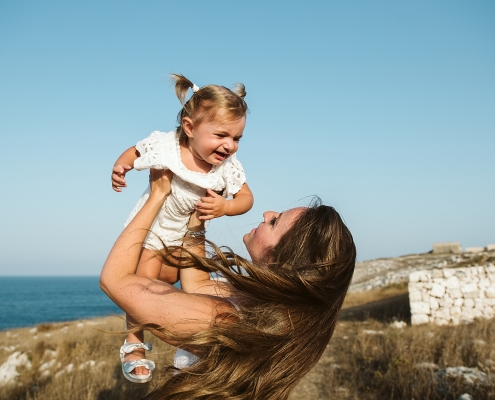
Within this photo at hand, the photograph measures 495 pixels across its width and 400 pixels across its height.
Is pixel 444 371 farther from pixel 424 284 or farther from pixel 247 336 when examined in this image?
pixel 424 284

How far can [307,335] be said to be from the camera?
2.34 m

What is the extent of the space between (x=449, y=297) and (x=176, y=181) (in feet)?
41.4

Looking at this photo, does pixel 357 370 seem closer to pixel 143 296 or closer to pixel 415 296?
pixel 415 296

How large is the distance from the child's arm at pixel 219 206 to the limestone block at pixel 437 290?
11.9 meters

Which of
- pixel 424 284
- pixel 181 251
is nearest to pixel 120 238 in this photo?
pixel 181 251

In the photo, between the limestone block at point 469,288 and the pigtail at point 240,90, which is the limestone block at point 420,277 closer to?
the limestone block at point 469,288

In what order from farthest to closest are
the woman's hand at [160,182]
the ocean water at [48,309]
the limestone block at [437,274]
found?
the ocean water at [48,309], the limestone block at [437,274], the woman's hand at [160,182]

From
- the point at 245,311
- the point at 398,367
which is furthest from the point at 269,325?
the point at 398,367

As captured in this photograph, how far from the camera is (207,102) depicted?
10.2ft

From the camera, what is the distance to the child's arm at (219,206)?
296 cm

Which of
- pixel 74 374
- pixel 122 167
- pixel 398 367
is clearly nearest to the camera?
pixel 122 167

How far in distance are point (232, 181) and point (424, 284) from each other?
12.1 meters

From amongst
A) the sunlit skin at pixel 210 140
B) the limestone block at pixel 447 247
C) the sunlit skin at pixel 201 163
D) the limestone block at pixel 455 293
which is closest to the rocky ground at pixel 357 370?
the limestone block at pixel 455 293

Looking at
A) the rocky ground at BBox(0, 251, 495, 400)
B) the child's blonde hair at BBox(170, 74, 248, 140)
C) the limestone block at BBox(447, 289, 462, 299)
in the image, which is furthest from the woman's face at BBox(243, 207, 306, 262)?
the limestone block at BBox(447, 289, 462, 299)
